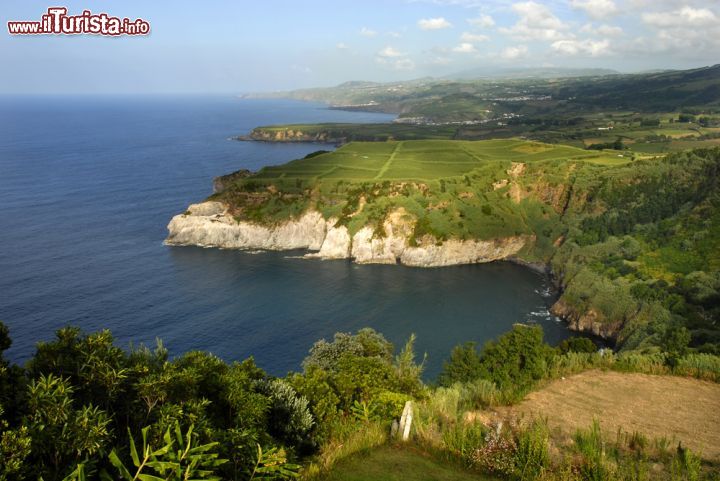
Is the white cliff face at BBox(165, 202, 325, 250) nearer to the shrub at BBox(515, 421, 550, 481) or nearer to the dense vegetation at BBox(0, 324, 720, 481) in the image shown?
the dense vegetation at BBox(0, 324, 720, 481)

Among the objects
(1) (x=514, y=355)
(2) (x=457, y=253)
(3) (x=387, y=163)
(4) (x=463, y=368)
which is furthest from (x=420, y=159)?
(1) (x=514, y=355)

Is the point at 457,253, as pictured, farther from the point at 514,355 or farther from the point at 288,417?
the point at 288,417

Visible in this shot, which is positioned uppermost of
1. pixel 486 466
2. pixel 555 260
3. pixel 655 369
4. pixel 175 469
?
pixel 175 469

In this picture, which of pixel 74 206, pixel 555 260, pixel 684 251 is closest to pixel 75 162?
pixel 74 206

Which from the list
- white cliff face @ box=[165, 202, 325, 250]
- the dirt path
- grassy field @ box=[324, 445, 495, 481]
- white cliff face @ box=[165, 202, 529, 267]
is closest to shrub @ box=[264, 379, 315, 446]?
grassy field @ box=[324, 445, 495, 481]

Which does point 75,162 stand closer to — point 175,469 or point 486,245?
point 486,245

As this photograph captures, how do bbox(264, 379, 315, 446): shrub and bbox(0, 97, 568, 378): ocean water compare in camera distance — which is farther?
bbox(0, 97, 568, 378): ocean water
